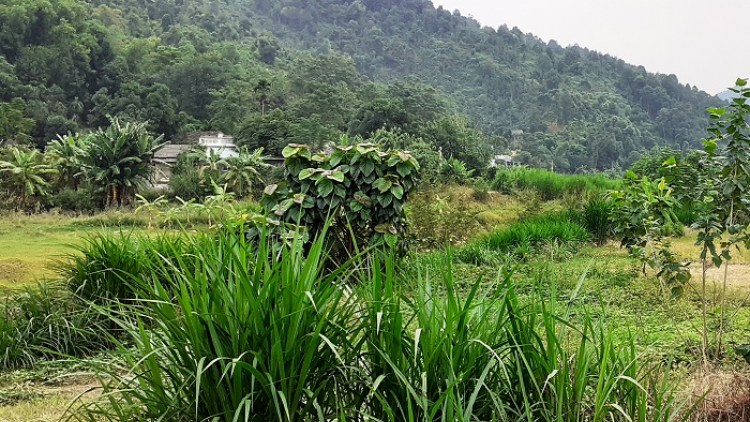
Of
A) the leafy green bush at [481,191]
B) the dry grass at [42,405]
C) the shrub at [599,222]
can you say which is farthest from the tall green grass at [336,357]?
the leafy green bush at [481,191]

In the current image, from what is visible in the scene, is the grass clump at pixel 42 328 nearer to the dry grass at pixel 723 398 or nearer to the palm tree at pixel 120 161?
the dry grass at pixel 723 398

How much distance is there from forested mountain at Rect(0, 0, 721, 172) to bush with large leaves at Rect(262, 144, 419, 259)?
18.8m

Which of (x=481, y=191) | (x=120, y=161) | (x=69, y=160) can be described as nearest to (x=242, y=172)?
(x=120, y=161)

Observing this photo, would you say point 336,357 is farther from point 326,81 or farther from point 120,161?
point 326,81

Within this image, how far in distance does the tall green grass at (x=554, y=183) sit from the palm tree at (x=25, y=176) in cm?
1227

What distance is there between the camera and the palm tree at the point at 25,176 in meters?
15.4

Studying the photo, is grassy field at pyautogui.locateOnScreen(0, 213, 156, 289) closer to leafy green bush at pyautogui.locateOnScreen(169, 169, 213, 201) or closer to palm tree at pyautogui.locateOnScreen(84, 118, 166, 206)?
palm tree at pyautogui.locateOnScreen(84, 118, 166, 206)

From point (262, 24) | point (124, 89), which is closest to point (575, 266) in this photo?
point (124, 89)

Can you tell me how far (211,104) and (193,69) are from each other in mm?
3706

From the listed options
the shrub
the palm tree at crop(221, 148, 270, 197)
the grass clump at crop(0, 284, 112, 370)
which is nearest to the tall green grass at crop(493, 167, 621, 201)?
the shrub

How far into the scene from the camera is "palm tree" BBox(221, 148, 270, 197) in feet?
60.7

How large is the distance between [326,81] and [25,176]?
2737cm

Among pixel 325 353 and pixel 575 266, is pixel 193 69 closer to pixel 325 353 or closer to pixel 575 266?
pixel 575 266

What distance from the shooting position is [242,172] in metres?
18.5
